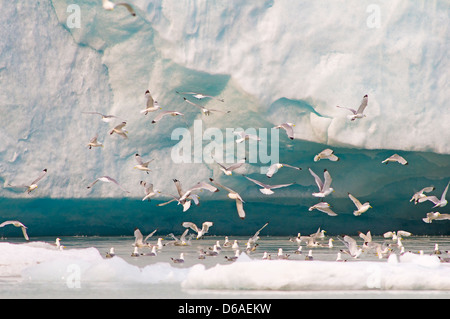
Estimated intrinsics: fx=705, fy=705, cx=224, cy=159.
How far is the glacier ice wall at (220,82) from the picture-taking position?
1593 centimetres

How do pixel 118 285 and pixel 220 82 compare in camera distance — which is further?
pixel 220 82

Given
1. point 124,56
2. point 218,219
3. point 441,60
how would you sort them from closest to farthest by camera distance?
point 441,60 < point 124,56 < point 218,219

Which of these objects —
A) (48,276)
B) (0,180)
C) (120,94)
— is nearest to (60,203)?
(0,180)

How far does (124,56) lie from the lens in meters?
16.9

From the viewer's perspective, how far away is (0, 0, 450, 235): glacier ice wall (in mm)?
15930

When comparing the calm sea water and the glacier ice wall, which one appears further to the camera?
the glacier ice wall

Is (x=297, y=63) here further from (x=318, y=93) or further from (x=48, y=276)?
(x=48, y=276)

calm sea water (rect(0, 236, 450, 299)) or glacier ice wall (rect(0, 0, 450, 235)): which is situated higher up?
glacier ice wall (rect(0, 0, 450, 235))

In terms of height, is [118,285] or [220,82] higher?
[220,82]

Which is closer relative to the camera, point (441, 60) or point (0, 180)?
point (441, 60)

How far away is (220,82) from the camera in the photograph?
54.8 ft

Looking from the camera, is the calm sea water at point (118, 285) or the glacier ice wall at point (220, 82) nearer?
the calm sea water at point (118, 285)

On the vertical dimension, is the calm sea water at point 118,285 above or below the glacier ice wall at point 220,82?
below
